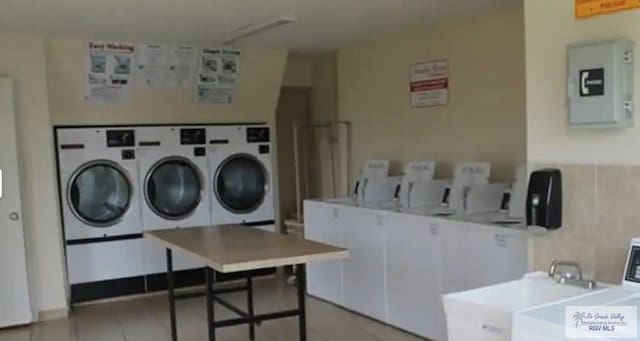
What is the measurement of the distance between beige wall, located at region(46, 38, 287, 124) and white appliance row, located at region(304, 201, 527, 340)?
4.40ft

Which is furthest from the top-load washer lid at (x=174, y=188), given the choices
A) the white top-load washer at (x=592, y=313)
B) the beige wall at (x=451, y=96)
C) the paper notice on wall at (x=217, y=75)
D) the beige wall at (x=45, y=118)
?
the white top-load washer at (x=592, y=313)

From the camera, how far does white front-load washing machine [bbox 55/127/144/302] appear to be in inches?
212

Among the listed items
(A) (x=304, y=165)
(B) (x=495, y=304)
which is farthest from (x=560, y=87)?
(A) (x=304, y=165)

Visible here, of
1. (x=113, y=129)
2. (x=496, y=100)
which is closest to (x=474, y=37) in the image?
(x=496, y=100)

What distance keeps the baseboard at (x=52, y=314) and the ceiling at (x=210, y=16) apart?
2269 millimetres

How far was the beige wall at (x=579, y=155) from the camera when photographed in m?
2.19

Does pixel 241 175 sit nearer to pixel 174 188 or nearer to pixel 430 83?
pixel 174 188

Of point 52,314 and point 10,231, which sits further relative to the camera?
point 52,314

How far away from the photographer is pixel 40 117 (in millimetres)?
5027

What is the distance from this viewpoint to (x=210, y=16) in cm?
428

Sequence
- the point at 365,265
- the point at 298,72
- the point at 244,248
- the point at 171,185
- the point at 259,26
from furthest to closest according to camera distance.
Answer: the point at 298,72
the point at 171,185
the point at 365,265
the point at 259,26
the point at 244,248

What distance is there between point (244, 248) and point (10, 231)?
2.38 m

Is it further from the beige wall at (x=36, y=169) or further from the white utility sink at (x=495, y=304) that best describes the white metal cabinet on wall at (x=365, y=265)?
the beige wall at (x=36, y=169)
